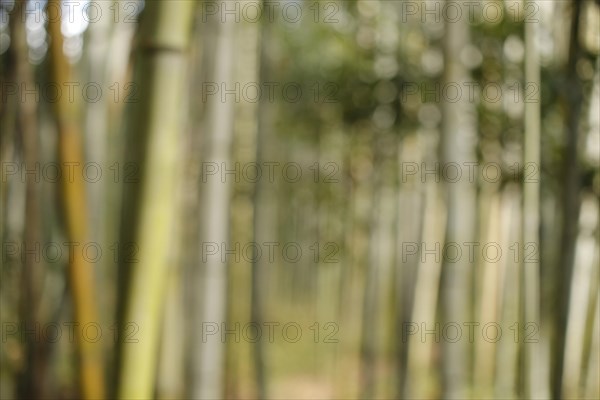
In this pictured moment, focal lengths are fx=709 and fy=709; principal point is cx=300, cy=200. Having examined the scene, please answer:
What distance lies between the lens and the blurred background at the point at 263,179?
64 centimetres

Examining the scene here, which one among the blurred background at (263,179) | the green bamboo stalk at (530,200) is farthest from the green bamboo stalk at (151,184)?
the green bamboo stalk at (530,200)

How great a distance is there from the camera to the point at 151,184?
624 mm

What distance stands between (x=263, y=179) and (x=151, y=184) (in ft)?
8.71

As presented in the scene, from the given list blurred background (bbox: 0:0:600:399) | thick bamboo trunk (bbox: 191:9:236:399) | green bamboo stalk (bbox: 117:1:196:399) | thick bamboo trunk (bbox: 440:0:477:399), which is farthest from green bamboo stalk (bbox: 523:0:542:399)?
green bamboo stalk (bbox: 117:1:196:399)

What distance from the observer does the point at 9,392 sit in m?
2.16

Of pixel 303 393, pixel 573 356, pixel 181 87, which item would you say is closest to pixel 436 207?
pixel 573 356

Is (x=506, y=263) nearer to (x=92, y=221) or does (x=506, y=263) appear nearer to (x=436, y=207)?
(x=436, y=207)

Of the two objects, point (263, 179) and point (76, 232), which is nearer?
point (76, 232)

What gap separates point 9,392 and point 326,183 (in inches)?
135

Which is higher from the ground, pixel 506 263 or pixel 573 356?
pixel 506 263

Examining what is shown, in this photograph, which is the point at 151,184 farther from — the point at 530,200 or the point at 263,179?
the point at 263,179

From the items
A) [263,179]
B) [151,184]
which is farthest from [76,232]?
[263,179]

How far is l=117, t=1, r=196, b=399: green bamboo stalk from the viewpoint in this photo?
620 millimetres

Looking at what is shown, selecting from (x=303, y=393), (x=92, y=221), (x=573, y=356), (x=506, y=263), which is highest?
(x=92, y=221)
